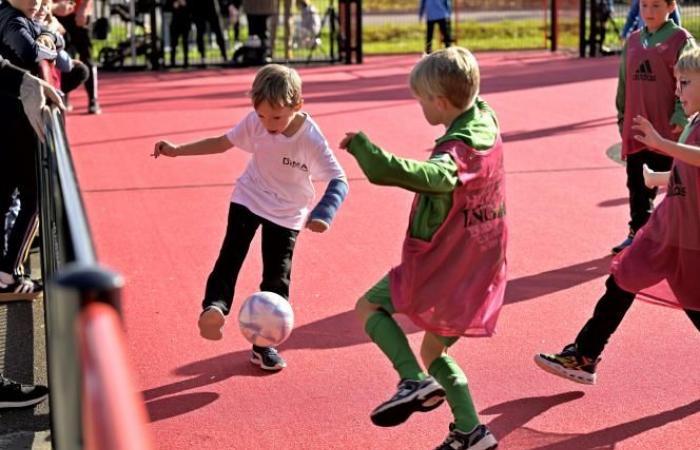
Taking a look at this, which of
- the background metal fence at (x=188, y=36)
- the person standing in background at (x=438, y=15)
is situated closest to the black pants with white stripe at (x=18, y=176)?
the background metal fence at (x=188, y=36)

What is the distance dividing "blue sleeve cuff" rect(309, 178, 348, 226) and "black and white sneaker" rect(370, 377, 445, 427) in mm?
800

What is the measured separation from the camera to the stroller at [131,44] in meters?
21.5

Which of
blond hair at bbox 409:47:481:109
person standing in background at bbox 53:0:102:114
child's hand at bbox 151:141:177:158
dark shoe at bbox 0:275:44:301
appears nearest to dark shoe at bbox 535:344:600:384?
blond hair at bbox 409:47:481:109

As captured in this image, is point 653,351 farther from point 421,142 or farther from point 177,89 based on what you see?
point 177,89

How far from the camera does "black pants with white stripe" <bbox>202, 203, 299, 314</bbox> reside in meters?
5.67

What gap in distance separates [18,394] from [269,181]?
145cm

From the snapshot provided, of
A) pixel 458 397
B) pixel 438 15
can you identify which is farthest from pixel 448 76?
pixel 438 15

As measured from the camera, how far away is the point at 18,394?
5.19 m

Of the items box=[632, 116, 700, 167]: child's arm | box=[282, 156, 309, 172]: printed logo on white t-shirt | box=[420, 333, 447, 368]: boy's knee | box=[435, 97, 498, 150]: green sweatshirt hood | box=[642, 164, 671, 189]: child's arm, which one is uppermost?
box=[435, 97, 498, 150]: green sweatshirt hood

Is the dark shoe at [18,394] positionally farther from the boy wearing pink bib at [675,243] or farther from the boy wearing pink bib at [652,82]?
the boy wearing pink bib at [652,82]

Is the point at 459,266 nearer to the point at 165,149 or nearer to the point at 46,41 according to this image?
the point at 165,149

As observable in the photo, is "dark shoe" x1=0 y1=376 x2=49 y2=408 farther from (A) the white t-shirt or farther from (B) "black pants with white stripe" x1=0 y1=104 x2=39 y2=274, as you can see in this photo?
(B) "black pants with white stripe" x1=0 y1=104 x2=39 y2=274

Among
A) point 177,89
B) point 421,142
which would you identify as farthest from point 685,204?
point 177,89

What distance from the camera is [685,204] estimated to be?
4.98 m
